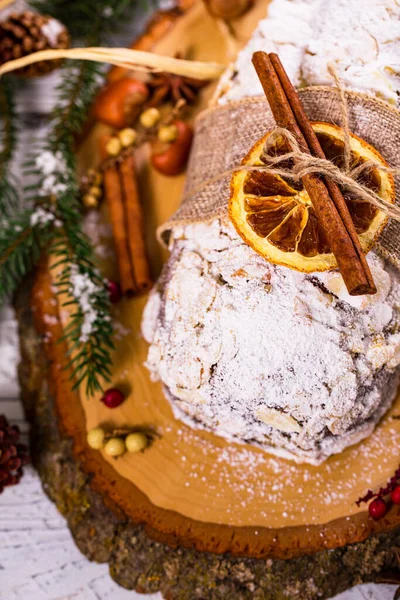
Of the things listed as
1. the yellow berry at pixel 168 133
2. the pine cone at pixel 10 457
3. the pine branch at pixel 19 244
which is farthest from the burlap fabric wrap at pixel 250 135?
the pine cone at pixel 10 457

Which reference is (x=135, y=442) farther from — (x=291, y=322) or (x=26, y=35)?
(x=26, y=35)

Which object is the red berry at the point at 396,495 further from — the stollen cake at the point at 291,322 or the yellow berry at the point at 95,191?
the yellow berry at the point at 95,191

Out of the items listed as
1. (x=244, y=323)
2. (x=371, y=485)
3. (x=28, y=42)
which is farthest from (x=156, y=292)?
(x=28, y=42)

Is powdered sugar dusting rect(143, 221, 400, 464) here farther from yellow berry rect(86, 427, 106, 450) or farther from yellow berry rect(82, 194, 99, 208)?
yellow berry rect(82, 194, 99, 208)

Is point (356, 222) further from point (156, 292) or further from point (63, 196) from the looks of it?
A: point (63, 196)

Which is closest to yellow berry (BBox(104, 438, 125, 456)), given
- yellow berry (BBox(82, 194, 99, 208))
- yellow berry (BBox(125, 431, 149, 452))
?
yellow berry (BBox(125, 431, 149, 452))

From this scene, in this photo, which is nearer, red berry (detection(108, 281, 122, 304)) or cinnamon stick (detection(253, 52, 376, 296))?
cinnamon stick (detection(253, 52, 376, 296))
